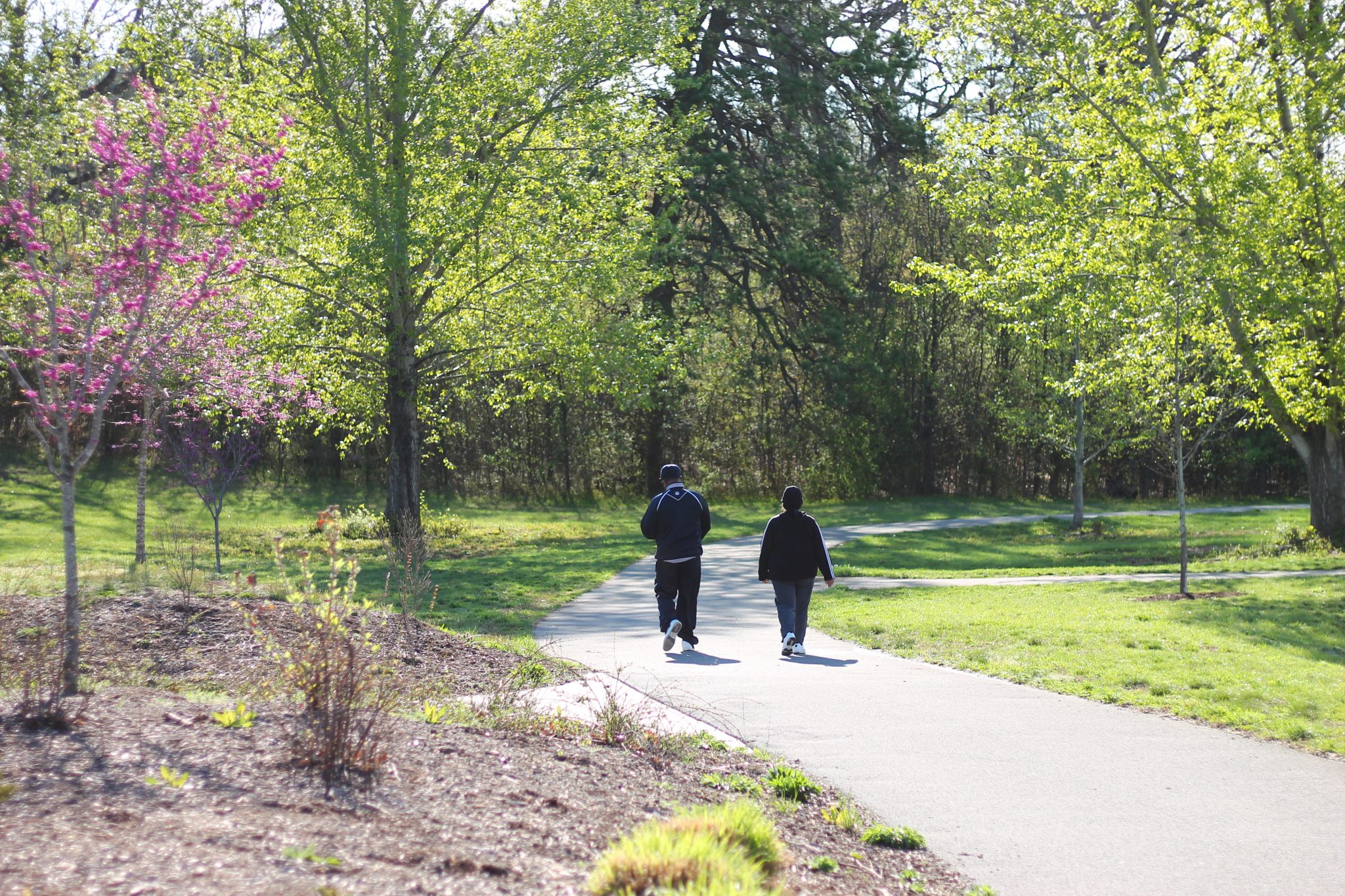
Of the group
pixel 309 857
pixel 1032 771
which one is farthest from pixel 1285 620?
pixel 309 857

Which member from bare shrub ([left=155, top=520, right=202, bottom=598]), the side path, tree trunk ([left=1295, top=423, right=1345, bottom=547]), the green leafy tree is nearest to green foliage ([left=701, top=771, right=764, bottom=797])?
the side path

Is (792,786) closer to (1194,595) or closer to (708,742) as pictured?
(708,742)

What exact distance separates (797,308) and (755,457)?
6.32 m

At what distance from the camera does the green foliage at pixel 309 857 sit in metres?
3.94

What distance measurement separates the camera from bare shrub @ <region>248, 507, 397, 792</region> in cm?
517

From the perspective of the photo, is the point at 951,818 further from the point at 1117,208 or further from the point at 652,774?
the point at 1117,208

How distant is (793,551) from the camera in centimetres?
1098

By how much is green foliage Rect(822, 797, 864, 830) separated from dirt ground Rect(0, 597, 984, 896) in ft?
0.16

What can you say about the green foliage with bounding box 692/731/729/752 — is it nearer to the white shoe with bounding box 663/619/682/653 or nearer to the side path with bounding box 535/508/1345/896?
the side path with bounding box 535/508/1345/896

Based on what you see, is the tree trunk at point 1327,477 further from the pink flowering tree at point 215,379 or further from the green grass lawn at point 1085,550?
the pink flowering tree at point 215,379

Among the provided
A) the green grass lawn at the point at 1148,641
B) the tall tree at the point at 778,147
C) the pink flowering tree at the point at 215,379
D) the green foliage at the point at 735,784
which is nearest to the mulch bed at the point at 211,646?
the green foliage at the point at 735,784

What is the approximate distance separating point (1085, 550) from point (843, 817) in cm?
1856

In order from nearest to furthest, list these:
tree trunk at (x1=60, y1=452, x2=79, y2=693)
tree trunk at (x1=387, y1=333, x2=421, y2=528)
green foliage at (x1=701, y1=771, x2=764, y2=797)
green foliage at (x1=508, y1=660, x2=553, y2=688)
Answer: green foliage at (x1=701, y1=771, x2=764, y2=797) < tree trunk at (x1=60, y1=452, x2=79, y2=693) < green foliage at (x1=508, y1=660, x2=553, y2=688) < tree trunk at (x1=387, y1=333, x2=421, y2=528)

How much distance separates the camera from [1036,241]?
18828mm
